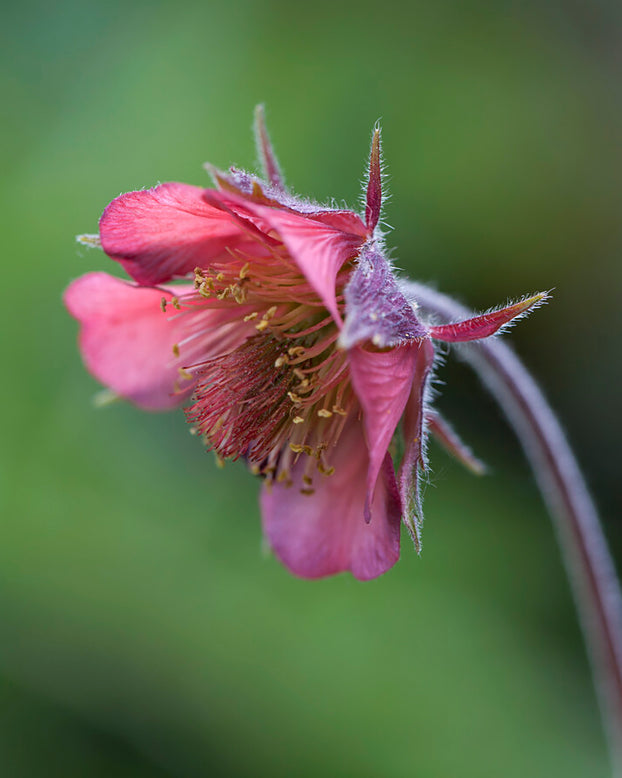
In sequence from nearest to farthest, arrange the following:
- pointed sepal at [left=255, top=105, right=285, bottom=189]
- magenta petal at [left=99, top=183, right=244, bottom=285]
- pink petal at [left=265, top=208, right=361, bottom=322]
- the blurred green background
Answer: pink petal at [left=265, top=208, right=361, bottom=322], magenta petal at [left=99, top=183, right=244, bottom=285], pointed sepal at [left=255, top=105, right=285, bottom=189], the blurred green background

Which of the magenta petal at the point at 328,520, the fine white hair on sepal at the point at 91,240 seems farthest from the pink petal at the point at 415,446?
the fine white hair on sepal at the point at 91,240

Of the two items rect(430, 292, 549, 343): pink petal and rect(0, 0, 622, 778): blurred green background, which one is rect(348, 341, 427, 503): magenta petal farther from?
rect(0, 0, 622, 778): blurred green background

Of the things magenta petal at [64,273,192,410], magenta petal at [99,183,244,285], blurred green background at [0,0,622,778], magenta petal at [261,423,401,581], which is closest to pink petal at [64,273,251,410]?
magenta petal at [64,273,192,410]

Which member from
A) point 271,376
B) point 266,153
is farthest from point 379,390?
point 266,153

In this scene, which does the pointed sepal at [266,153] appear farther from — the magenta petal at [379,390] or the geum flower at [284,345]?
the magenta petal at [379,390]

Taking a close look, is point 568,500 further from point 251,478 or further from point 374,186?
point 251,478

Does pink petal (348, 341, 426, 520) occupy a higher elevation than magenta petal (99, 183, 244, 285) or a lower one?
lower

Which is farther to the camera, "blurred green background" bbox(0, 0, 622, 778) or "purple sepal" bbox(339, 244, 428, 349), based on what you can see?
"blurred green background" bbox(0, 0, 622, 778)
